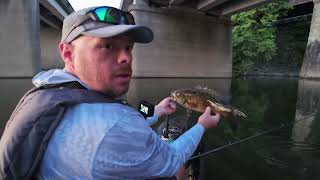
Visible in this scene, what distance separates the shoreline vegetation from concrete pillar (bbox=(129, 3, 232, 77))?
11.7 ft

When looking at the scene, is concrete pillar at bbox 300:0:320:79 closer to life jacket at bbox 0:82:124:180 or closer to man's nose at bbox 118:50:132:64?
man's nose at bbox 118:50:132:64

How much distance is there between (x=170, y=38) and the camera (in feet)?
109

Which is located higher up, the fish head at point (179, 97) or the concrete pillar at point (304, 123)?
the fish head at point (179, 97)

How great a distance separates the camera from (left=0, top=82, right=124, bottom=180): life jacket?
1553mm

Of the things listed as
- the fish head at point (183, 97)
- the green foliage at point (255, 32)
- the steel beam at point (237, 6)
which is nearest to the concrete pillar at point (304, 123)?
the fish head at point (183, 97)

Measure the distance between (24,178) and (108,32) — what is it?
0.72 metres

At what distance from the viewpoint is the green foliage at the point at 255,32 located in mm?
37656

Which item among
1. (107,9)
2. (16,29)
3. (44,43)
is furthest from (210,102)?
(44,43)

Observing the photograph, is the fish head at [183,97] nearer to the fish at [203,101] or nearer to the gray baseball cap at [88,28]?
the fish at [203,101]

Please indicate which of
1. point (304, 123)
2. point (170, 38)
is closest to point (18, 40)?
point (170, 38)

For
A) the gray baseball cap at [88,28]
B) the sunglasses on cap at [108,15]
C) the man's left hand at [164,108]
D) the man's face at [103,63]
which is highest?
the sunglasses on cap at [108,15]

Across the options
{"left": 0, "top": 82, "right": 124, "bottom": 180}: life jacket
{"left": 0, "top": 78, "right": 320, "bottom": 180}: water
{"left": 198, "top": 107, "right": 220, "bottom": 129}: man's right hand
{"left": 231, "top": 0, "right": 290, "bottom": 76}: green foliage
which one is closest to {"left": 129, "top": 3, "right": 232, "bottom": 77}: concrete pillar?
{"left": 231, "top": 0, "right": 290, "bottom": 76}: green foliage

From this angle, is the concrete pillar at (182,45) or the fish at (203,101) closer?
the fish at (203,101)

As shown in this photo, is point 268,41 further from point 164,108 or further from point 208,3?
point 164,108
